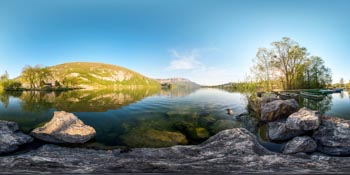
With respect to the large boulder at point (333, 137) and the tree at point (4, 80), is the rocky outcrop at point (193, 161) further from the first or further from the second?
the tree at point (4, 80)

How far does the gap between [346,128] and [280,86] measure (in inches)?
2253

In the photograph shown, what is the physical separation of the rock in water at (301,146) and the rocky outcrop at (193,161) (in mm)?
554

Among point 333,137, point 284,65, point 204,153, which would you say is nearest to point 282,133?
point 333,137

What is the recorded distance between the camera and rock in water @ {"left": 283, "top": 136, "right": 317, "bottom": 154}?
38.4 ft

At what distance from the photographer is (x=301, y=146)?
11789mm

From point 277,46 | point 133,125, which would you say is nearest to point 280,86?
point 277,46

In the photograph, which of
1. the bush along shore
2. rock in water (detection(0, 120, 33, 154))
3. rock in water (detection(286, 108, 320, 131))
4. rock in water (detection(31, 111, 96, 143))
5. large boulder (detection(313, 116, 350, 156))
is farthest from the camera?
rock in water (detection(31, 111, 96, 143))

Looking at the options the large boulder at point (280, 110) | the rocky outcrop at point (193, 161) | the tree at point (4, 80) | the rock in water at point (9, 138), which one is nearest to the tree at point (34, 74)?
the tree at point (4, 80)

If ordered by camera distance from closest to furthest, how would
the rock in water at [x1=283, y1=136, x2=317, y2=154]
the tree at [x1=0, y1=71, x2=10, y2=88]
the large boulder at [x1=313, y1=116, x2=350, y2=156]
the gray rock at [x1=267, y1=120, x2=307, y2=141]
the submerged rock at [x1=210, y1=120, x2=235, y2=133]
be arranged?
the large boulder at [x1=313, y1=116, x2=350, y2=156], the rock in water at [x1=283, y1=136, x2=317, y2=154], the gray rock at [x1=267, y1=120, x2=307, y2=141], the submerged rock at [x1=210, y1=120, x2=235, y2=133], the tree at [x1=0, y1=71, x2=10, y2=88]

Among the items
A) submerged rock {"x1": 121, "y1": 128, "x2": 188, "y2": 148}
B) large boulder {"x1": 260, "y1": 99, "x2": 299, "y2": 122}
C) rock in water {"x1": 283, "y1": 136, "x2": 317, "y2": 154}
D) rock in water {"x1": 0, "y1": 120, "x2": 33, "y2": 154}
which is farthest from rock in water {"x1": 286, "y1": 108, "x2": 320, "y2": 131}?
rock in water {"x1": 0, "y1": 120, "x2": 33, "y2": 154}

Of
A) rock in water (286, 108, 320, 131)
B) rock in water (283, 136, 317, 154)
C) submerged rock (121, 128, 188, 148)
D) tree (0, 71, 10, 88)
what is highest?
tree (0, 71, 10, 88)

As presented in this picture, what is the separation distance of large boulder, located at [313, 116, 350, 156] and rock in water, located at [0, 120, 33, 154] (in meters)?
20.9

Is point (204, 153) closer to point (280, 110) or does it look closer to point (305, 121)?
point (305, 121)

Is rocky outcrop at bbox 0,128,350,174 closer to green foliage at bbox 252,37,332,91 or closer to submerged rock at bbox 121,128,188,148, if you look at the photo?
submerged rock at bbox 121,128,188,148
